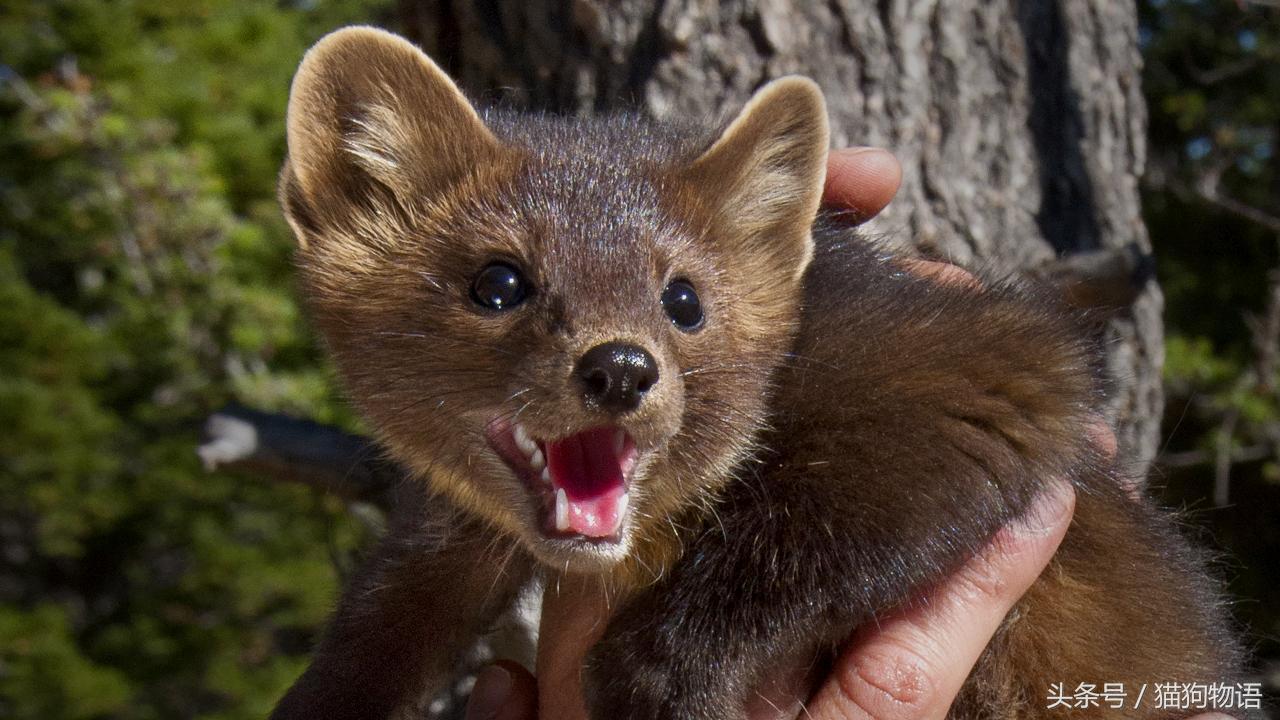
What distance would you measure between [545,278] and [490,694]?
3.61 ft

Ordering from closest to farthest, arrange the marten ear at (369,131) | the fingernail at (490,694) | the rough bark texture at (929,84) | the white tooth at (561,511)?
the white tooth at (561,511) → the marten ear at (369,131) → the fingernail at (490,694) → the rough bark texture at (929,84)

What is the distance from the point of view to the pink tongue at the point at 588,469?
83.8 inches

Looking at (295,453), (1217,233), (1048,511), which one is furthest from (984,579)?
(1217,233)

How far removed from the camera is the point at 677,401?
2.12 metres

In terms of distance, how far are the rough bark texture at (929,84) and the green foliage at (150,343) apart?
4.21 metres

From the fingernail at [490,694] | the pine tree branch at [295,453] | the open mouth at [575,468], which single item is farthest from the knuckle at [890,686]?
the pine tree branch at [295,453]

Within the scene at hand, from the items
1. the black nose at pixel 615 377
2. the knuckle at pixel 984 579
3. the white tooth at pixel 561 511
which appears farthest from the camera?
the knuckle at pixel 984 579

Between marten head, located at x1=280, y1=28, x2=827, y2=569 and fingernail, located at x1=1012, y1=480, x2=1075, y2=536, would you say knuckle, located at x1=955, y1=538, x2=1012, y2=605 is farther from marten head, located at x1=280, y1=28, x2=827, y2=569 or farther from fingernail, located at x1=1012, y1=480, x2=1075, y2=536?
marten head, located at x1=280, y1=28, x2=827, y2=569

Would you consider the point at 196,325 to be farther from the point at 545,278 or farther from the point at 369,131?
the point at 545,278

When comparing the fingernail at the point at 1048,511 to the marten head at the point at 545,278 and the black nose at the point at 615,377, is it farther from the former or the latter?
the black nose at the point at 615,377

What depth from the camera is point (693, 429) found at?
2.28 metres

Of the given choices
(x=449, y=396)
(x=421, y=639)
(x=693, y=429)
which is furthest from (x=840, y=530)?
(x=421, y=639)

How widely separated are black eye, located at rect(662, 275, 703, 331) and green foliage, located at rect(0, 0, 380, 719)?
5035mm

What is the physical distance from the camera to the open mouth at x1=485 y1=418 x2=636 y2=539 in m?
2.10
